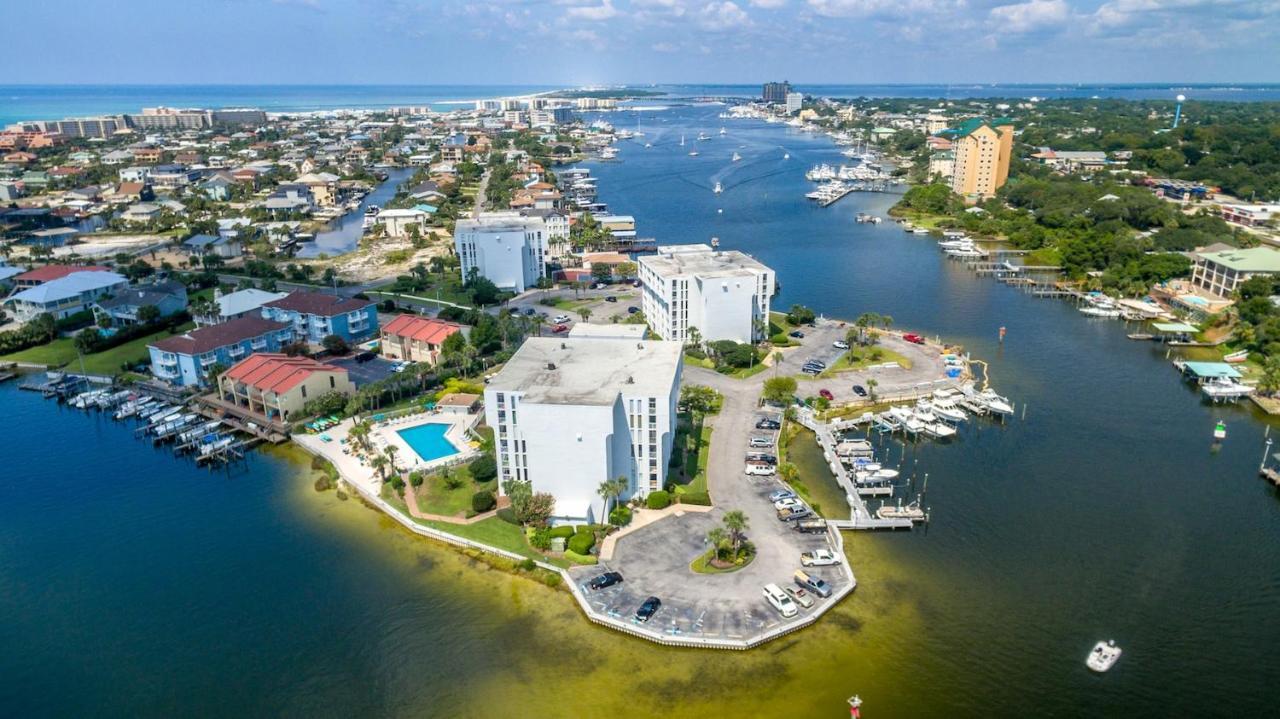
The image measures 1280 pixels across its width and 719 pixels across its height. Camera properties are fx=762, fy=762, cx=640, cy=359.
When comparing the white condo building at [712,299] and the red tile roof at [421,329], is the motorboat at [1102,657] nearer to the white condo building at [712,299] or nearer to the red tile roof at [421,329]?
the white condo building at [712,299]

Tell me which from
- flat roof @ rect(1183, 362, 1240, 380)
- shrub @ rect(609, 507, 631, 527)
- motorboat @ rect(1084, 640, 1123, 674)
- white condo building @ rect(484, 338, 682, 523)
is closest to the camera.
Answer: motorboat @ rect(1084, 640, 1123, 674)

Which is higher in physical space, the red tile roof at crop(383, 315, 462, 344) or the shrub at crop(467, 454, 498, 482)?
the red tile roof at crop(383, 315, 462, 344)

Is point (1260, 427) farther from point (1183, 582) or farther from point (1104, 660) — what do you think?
point (1104, 660)

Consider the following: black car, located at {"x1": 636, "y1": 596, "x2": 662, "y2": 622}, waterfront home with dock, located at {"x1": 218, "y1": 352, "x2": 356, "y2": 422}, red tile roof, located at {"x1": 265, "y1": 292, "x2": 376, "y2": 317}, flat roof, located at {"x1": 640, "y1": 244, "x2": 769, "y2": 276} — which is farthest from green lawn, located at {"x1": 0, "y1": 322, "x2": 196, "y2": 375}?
black car, located at {"x1": 636, "y1": 596, "x2": 662, "y2": 622}

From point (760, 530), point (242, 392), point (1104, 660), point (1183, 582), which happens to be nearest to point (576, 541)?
point (760, 530)

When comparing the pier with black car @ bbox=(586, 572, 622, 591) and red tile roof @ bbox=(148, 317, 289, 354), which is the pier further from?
red tile roof @ bbox=(148, 317, 289, 354)

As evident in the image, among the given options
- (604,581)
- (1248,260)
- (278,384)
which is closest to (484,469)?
(604,581)
